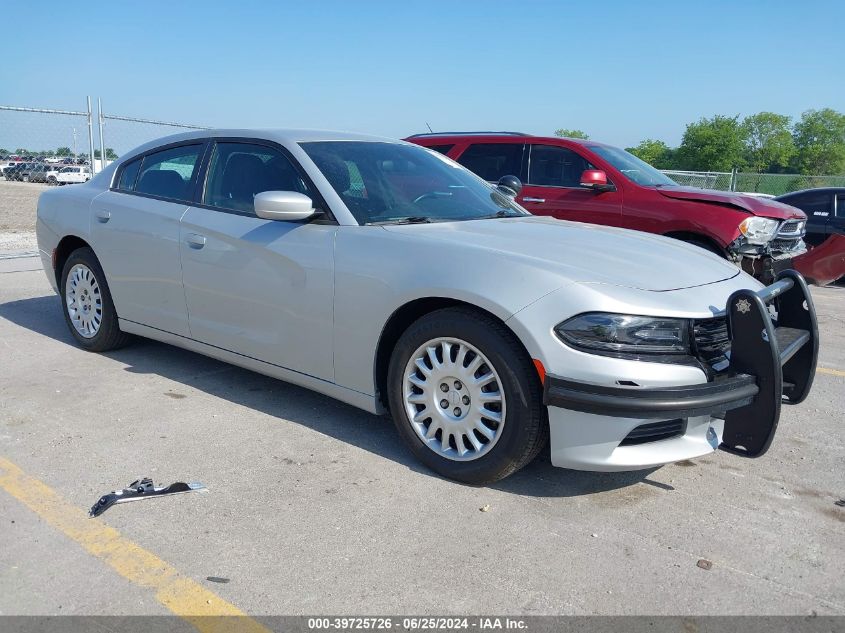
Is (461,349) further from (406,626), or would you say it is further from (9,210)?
(9,210)

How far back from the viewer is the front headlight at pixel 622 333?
2.94 metres

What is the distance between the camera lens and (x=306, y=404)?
4379 millimetres

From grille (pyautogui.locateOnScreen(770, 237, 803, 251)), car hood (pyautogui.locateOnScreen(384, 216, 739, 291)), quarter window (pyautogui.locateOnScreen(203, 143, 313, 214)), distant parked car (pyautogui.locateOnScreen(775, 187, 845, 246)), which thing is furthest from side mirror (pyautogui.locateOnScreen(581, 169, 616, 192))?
distant parked car (pyautogui.locateOnScreen(775, 187, 845, 246))

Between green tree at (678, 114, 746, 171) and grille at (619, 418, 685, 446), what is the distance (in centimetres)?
7759

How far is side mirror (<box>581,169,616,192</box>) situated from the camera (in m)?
7.74

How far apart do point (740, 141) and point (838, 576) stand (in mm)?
82983

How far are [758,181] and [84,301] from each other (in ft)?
95.1

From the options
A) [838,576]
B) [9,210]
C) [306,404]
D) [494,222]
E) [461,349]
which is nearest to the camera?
[838,576]

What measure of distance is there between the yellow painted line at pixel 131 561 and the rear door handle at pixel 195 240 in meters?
1.56

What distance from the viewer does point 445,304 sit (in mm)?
3404

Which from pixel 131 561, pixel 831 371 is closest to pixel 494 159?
pixel 831 371

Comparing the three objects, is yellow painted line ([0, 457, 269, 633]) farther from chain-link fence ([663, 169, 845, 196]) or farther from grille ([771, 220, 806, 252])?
chain-link fence ([663, 169, 845, 196])

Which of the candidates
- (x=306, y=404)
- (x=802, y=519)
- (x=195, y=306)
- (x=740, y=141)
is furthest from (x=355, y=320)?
(x=740, y=141)

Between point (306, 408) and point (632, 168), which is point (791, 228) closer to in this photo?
point (632, 168)
